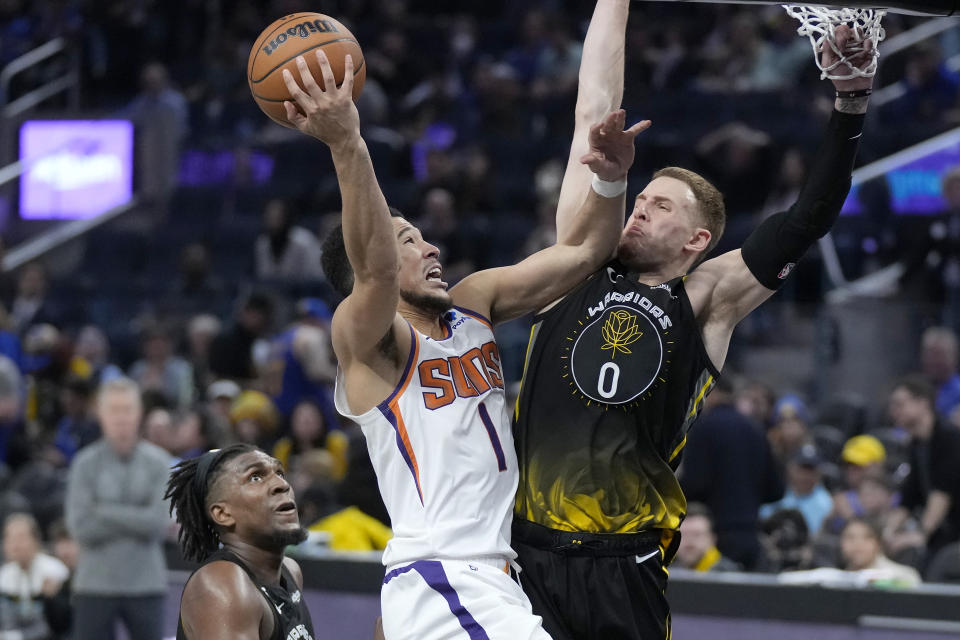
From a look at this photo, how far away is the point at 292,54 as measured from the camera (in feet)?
12.9

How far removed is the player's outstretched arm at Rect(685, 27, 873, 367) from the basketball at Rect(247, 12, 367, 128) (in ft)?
4.17

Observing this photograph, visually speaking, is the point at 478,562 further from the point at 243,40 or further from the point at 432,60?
the point at 243,40

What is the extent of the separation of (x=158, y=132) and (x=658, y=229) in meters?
12.1

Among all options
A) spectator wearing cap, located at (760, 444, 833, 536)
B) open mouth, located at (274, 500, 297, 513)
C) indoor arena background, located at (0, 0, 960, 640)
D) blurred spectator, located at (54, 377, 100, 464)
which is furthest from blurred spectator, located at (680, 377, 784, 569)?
blurred spectator, located at (54, 377, 100, 464)

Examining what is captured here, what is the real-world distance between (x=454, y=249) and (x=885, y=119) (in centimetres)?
397

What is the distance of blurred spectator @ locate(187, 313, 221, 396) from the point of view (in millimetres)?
11531

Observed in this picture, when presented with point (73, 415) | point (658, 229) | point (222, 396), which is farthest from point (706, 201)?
point (73, 415)

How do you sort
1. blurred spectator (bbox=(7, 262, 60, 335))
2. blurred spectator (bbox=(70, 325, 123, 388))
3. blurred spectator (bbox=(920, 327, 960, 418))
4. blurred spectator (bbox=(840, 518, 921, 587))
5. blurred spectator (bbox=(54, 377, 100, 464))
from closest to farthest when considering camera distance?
1. blurred spectator (bbox=(840, 518, 921, 587))
2. blurred spectator (bbox=(920, 327, 960, 418))
3. blurred spectator (bbox=(54, 377, 100, 464))
4. blurred spectator (bbox=(70, 325, 123, 388))
5. blurred spectator (bbox=(7, 262, 60, 335))

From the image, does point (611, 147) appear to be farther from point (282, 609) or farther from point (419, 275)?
point (282, 609)

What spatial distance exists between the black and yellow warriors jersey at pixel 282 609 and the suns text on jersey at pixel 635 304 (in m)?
1.31

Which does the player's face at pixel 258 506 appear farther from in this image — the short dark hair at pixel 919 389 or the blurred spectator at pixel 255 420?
the blurred spectator at pixel 255 420

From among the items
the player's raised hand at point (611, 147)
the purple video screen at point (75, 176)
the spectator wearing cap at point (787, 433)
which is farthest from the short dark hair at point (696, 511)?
the purple video screen at point (75, 176)

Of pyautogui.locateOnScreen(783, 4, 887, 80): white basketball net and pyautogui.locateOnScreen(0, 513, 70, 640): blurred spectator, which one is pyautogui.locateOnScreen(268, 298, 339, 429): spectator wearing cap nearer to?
pyautogui.locateOnScreen(0, 513, 70, 640): blurred spectator

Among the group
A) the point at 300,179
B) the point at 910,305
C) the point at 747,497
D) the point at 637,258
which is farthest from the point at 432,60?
the point at 637,258
